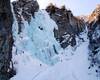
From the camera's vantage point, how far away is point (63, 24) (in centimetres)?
6188

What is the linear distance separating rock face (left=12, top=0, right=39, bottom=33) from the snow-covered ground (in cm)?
98

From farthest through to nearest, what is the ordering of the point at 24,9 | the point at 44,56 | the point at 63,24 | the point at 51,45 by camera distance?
the point at 63,24 → the point at 24,9 → the point at 51,45 → the point at 44,56

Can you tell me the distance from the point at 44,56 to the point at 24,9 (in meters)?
8.78

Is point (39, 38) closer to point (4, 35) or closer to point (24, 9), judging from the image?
point (24, 9)

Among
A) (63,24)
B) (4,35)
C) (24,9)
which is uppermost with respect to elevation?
(4,35)

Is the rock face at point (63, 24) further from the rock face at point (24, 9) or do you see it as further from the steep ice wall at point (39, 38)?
the rock face at point (24, 9)

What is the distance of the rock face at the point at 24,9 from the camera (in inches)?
1896

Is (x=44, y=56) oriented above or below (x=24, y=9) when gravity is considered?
below

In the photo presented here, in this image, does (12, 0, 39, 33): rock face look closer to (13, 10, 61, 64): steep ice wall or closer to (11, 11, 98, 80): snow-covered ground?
(13, 10, 61, 64): steep ice wall

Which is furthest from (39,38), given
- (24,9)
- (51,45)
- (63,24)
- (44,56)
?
(63,24)

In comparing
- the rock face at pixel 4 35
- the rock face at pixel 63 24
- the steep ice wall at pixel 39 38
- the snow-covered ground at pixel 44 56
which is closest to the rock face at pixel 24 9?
the steep ice wall at pixel 39 38

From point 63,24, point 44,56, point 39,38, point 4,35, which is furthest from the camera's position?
point 63,24

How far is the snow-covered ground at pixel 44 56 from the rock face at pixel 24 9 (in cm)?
98

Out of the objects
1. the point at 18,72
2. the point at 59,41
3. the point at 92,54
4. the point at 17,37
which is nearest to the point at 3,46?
the point at 18,72
